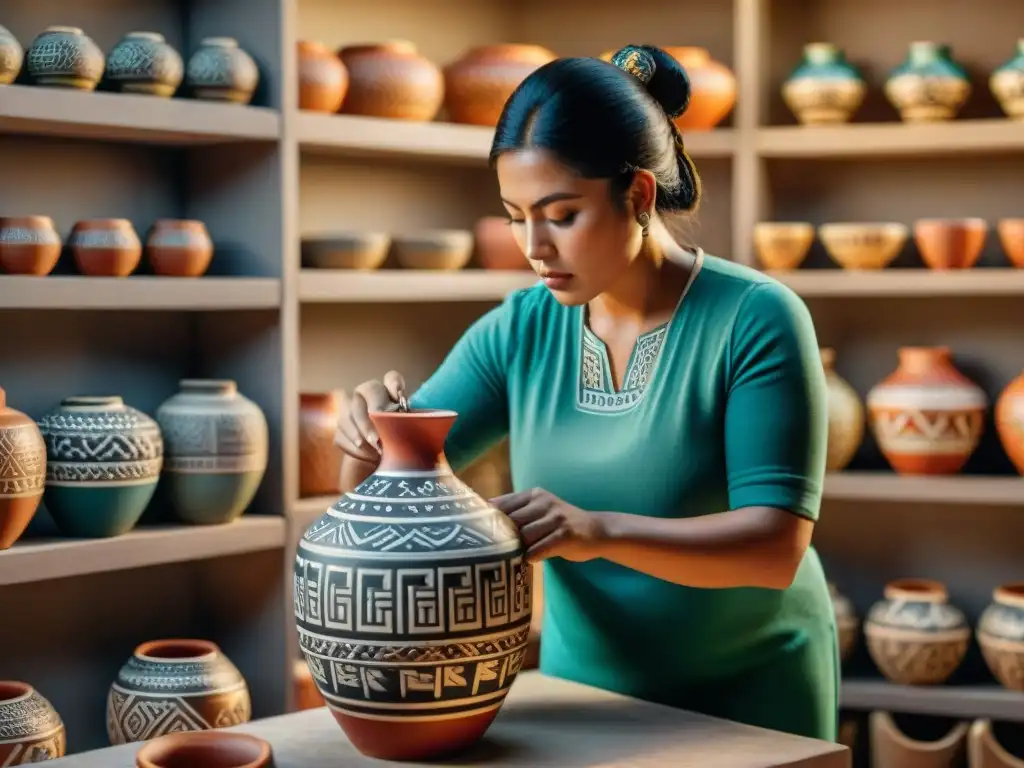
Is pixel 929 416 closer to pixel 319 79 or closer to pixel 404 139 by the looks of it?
pixel 404 139

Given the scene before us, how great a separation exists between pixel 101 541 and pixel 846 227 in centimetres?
179

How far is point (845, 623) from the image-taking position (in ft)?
11.5

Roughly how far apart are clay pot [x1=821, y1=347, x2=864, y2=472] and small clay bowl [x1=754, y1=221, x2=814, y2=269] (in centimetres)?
23

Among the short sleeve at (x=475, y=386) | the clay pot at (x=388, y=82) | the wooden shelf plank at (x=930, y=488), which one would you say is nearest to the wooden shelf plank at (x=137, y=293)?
the clay pot at (x=388, y=82)

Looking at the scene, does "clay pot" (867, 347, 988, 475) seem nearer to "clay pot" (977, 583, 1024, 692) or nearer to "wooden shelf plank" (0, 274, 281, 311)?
"clay pot" (977, 583, 1024, 692)

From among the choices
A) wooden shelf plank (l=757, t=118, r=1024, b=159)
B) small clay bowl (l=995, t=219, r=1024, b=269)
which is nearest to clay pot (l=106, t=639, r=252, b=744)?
wooden shelf plank (l=757, t=118, r=1024, b=159)

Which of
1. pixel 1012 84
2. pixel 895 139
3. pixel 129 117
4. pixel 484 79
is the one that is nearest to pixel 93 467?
pixel 129 117

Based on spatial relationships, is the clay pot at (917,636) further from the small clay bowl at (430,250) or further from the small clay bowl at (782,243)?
the small clay bowl at (430,250)

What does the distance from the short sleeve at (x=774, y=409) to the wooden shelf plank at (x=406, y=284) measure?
145 cm

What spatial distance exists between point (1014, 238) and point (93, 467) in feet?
6.71

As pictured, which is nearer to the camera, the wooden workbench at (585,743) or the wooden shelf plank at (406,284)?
the wooden workbench at (585,743)

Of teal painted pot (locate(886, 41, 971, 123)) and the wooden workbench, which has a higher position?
teal painted pot (locate(886, 41, 971, 123))

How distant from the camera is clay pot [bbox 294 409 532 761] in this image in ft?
4.65

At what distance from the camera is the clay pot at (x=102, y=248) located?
2.72 meters
